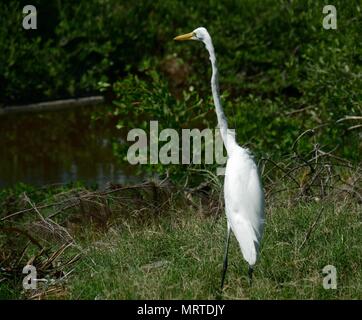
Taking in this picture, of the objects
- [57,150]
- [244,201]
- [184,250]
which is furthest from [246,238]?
[57,150]

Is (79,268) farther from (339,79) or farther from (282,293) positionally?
(339,79)

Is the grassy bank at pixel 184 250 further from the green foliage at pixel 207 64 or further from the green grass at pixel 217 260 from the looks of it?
the green foliage at pixel 207 64

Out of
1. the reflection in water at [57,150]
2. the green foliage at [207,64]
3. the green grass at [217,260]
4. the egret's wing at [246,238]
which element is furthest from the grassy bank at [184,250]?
the reflection in water at [57,150]

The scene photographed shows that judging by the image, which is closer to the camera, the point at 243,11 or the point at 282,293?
the point at 282,293

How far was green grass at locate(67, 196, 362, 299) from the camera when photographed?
4.73 m

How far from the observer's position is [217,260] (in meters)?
5.15

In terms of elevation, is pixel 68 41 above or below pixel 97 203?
above

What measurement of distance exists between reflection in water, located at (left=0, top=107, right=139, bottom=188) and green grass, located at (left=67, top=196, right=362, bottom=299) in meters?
5.18

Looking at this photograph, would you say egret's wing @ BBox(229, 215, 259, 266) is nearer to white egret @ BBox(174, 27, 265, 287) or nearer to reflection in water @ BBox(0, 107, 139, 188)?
white egret @ BBox(174, 27, 265, 287)

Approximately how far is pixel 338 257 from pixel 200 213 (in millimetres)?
1439

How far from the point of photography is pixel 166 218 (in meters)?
6.44

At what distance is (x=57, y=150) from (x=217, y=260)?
329 inches
